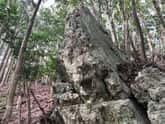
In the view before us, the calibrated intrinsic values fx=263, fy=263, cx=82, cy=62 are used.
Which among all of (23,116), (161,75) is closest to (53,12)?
(23,116)

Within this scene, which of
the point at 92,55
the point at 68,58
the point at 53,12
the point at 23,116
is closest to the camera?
the point at 92,55

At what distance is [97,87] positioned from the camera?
7.37 meters

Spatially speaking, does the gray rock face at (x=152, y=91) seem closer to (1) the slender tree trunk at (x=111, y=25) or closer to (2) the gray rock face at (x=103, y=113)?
(2) the gray rock face at (x=103, y=113)

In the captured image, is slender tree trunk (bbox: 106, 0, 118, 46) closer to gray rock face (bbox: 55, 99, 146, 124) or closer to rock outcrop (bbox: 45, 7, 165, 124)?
rock outcrop (bbox: 45, 7, 165, 124)

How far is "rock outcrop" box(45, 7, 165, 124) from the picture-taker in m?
6.73

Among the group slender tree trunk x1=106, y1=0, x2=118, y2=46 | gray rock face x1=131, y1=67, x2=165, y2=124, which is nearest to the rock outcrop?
gray rock face x1=131, y1=67, x2=165, y2=124

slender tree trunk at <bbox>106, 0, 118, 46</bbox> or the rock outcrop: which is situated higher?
slender tree trunk at <bbox>106, 0, 118, 46</bbox>

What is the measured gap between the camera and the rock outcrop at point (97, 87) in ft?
22.1

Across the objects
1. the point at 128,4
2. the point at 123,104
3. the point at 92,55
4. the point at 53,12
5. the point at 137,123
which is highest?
the point at 53,12

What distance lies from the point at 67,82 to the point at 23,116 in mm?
4918

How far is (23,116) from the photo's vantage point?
39.8ft

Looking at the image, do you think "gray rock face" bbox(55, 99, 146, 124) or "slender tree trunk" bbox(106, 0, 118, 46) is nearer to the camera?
"gray rock face" bbox(55, 99, 146, 124)

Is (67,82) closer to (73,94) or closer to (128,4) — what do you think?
(73,94)

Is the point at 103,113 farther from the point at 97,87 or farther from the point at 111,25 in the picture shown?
the point at 111,25
